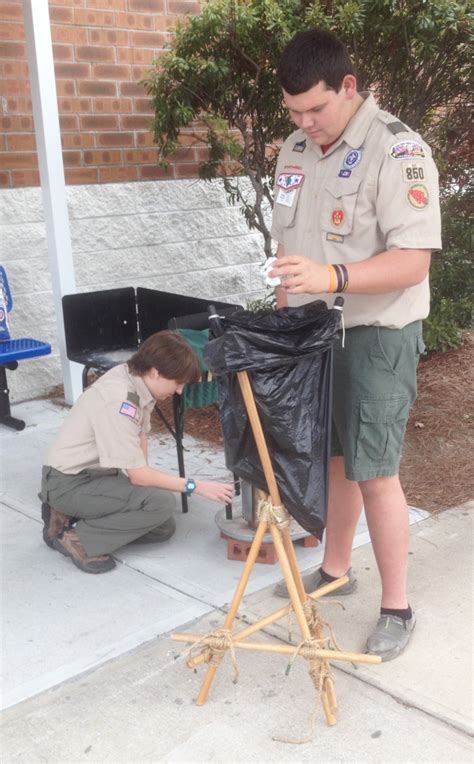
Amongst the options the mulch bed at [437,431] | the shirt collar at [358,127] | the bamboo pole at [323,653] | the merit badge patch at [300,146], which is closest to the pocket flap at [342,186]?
the shirt collar at [358,127]

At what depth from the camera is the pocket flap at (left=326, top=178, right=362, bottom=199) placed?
2623 mm

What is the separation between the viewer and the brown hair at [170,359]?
10.7 feet

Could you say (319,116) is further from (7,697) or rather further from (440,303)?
(440,303)

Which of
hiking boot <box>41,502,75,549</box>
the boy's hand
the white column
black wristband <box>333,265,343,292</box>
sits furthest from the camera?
the white column

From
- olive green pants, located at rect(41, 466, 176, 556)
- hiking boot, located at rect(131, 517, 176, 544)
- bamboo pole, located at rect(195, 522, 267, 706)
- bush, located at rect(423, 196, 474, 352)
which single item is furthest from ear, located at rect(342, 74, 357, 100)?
bush, located at rect(423, 196, 474, 352)

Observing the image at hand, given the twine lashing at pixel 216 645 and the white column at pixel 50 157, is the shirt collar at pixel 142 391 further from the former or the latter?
the white column at pixel 50 157

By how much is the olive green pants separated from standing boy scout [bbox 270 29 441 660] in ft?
2.97

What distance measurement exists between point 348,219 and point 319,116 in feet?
1.07

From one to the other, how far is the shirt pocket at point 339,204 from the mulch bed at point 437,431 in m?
1.81

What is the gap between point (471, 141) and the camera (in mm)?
5293

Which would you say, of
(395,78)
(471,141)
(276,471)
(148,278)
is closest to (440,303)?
(471,141)

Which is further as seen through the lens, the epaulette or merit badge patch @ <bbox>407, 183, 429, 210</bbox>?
the epaulette

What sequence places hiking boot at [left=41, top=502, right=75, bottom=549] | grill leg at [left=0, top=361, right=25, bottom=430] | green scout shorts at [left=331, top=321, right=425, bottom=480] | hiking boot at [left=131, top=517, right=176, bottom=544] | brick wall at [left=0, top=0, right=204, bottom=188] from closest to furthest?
green scout shorts at [left=331, top=321, right=425, bottom=480]
hiking boot at [left=41, top=502, right=75, bottom=549]
hiking boot at [left=131, top=517, right=176, bottom=544]
grill leg at [left=0, top=361, right=25, bottom=430]
brick wall at [left=0, top=0, right=204, bottom=188]

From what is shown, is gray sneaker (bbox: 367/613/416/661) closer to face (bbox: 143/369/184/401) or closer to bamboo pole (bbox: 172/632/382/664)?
bamboo pole (bbox: 172/632/382/664)
